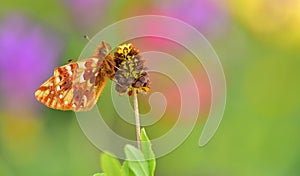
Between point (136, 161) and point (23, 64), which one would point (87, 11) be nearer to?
point (23, 64)

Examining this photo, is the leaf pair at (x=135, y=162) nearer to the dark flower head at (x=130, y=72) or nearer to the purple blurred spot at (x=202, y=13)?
the dark flower head at (x=130, y=72)

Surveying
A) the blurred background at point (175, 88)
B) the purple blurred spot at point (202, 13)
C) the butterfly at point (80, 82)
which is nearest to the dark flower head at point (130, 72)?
the butterfly at point (80, 82)

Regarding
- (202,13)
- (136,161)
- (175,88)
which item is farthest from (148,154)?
(202,13)

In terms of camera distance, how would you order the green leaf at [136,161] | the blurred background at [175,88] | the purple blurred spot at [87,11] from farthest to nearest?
the purple blurred spot at [87,11] → the blurred background at [175,88] → the green leaf at [136,161]

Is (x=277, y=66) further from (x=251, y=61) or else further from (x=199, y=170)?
(x=199, y=170)

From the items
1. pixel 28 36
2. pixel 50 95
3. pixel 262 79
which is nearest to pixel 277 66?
pixel 262 79
